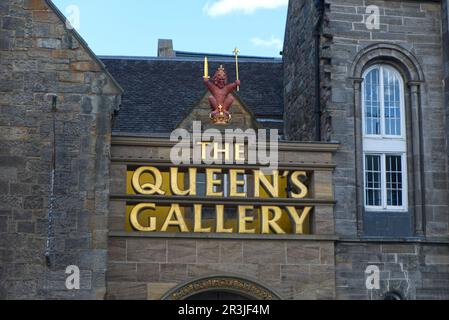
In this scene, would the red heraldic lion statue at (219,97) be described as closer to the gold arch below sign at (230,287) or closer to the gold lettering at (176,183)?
the gold lettering at (176,183)

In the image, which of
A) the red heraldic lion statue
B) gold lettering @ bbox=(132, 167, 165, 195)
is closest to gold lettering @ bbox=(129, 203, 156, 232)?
gold lettering @ bbox=(132, 167, 165, 195)

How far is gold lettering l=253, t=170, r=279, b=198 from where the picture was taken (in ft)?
65.1

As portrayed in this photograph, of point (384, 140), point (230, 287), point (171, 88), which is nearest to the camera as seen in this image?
point (230, 287)

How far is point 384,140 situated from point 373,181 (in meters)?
0.96

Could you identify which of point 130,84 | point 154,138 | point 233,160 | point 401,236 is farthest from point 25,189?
point 130,84

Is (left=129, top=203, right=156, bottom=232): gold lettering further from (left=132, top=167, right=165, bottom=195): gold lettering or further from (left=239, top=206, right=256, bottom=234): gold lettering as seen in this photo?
(left=239, top=206, right=256, bottom=234): gold lettering

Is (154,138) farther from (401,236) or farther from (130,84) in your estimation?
(130,84)

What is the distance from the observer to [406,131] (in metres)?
21.1

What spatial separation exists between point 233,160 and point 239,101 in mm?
4765

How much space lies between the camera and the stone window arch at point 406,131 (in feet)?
67.1

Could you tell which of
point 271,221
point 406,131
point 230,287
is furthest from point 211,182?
point 406,131

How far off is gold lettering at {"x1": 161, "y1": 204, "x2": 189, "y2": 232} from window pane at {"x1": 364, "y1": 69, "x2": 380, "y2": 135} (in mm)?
4695

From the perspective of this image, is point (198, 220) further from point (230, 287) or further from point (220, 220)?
point (230, 287)

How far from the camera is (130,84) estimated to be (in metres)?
30.5
